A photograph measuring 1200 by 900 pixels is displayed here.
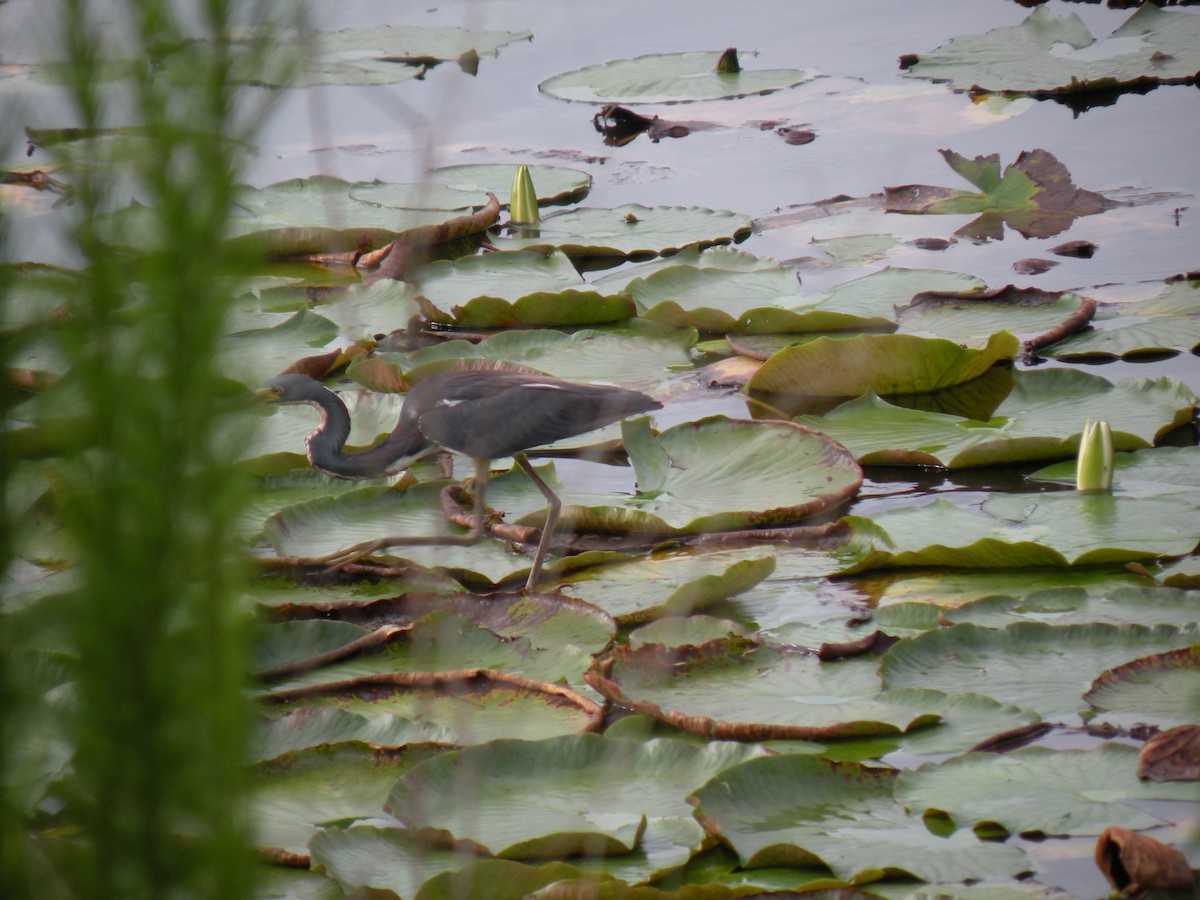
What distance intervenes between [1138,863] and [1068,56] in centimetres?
578

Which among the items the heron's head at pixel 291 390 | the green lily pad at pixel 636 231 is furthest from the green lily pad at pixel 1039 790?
the green lily pad at pixel 636 231

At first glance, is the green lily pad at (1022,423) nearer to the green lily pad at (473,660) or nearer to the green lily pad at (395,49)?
the green lily pad at (473,660)

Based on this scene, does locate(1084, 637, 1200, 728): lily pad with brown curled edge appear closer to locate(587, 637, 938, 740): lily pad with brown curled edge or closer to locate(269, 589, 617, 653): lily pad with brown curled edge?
locate(587, 637, 938, 740): lily pad with brown curled edge

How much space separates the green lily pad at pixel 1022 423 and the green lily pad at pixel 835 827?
140 centimetres

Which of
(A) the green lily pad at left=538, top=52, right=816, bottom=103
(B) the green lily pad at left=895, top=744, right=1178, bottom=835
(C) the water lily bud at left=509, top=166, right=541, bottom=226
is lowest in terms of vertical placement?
(B) the green lily pad at left=895, top=744, right=1178, bottom=835

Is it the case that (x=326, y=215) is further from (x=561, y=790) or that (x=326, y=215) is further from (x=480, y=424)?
(x=561, y=790)

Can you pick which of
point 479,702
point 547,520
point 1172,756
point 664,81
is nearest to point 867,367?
point 547,520

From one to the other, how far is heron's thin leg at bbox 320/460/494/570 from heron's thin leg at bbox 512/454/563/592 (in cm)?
11

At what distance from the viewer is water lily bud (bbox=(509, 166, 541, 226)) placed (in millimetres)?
5172

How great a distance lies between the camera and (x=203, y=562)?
0.70 metres

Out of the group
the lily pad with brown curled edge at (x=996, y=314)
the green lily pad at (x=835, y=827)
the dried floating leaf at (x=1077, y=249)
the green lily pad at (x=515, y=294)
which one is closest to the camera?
the green lily pad at (x=835, y=827)

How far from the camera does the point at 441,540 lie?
303 cm

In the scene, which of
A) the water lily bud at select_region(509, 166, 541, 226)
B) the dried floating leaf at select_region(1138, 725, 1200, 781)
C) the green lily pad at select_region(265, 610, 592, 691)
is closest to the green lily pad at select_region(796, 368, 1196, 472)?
the green lily pad at select_region(265, 610, 592, 691)

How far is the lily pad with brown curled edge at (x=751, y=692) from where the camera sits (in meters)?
2.30
